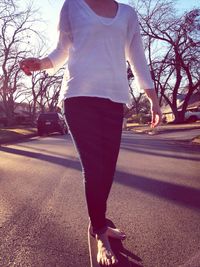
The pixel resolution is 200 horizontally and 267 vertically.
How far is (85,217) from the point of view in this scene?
3.54 m

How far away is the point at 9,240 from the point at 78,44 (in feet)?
5.44

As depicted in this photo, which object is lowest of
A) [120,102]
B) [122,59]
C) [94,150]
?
[94,150]

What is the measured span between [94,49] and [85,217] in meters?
1.78

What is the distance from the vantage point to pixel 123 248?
2.68m

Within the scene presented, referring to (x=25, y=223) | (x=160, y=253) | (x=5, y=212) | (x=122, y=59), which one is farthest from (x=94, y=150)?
(x=5, y=212)

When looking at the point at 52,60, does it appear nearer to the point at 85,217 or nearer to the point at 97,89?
the point at 97,89

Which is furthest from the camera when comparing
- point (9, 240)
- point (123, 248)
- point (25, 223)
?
point (25, 223)

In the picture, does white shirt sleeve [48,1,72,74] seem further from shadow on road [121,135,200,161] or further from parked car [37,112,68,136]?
parked car [37,112,68,136]

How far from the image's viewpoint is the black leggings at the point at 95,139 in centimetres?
246

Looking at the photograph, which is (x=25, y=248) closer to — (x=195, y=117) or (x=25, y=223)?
(x=25, y=223)

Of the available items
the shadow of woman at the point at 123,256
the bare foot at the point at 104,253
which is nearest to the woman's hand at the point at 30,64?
the bare foot at the point at 104,253

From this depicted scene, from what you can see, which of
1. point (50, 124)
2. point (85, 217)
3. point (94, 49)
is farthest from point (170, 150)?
point (50, 124)

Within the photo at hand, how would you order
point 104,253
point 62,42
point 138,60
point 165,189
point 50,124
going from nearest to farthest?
point 104,253, point 62,42, point 138,60, point 165,189, point 50,124

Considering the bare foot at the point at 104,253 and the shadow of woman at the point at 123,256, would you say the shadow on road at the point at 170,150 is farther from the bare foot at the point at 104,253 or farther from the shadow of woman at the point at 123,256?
the bare foot at the point at 104,253
